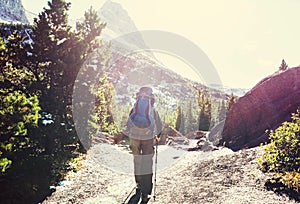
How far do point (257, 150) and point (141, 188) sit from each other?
5197 mm

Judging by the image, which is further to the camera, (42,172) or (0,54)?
(0,54)

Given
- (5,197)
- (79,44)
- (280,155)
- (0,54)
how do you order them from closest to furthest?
(5,197)
(280,155)
(0,54)
(79,44)

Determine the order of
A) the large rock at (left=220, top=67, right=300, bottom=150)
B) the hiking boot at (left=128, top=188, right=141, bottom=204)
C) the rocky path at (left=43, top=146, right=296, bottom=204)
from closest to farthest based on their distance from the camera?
the rocky path at (left=43, top=146, right=296, bottom=204) < the hiking boot at (left=128, top=188, right=141, bottom=204) < the large rock at (left=220, top=67, right=300, bottom=150)

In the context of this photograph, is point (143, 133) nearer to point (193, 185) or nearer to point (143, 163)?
point (143, 163)

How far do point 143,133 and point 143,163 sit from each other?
2.61 feet

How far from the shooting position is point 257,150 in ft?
35.4

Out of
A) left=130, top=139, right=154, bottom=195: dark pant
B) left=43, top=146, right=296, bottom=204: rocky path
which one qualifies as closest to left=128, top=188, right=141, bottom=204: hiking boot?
left=130, top=139, right=154, bottom=195: dark pant

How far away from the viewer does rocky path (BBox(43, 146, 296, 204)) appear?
7.02m

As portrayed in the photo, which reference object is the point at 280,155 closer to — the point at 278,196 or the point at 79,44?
the point at 278,196

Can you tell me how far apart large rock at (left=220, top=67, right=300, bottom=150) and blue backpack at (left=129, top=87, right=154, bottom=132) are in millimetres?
10145

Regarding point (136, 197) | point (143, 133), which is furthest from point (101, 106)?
point (136, 197)

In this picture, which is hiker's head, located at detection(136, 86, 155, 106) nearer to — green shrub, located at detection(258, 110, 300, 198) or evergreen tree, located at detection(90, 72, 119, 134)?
green shrub, located at detection(258, 110, 300, 198)

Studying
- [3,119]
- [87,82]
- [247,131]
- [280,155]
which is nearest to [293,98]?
[247,131]

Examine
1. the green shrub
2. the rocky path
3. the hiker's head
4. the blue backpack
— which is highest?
the hiker's head
